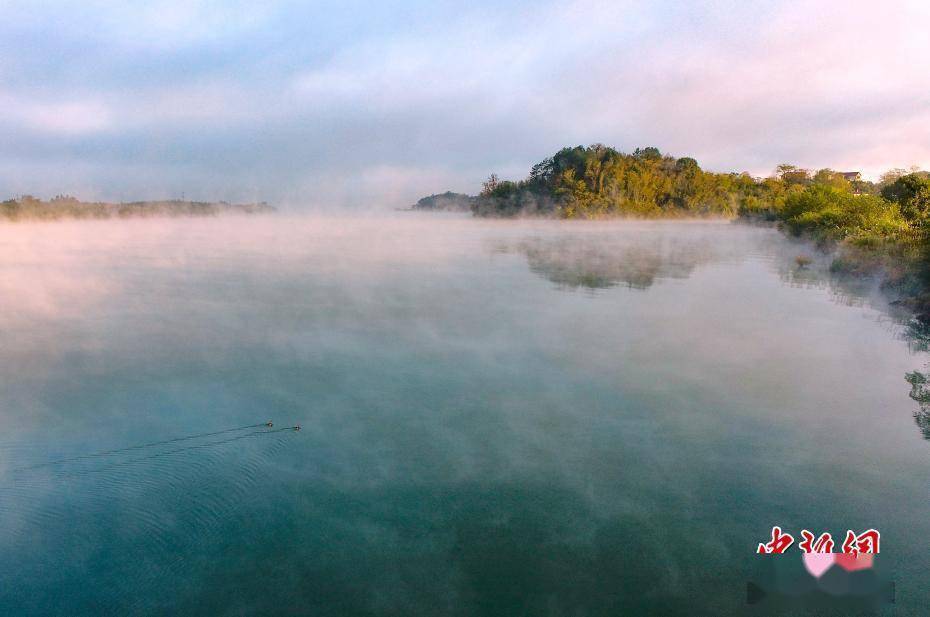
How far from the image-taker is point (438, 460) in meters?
7.39

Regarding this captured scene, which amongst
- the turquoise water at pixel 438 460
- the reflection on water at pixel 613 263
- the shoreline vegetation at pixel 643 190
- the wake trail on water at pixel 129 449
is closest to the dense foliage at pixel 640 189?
the shoreline vegetation at pixel 643 190

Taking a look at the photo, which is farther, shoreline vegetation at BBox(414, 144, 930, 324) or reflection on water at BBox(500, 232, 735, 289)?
shoreline vegetation at BBox(414, 144, 930, 324)

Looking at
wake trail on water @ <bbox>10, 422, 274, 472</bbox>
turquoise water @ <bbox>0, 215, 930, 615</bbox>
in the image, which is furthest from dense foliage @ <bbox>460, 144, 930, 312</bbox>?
wake trail on water @ <bbox>10, 422, 274, 472</bbox>

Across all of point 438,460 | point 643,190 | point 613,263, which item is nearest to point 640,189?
point 643,190

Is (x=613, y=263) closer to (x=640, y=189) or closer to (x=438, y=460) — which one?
(x=438, y=460)

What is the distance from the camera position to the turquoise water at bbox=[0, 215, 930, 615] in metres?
5.15

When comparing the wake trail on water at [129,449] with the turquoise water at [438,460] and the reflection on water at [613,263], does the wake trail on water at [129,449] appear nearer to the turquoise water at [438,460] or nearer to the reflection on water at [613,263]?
the turquoise water at [438,460]

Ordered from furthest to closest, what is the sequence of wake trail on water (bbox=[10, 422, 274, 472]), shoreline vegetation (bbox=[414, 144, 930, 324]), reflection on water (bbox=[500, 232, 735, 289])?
shoreline vegetation (bbox=[414, 144, 930, 324]) → reflection on water (bbox=[500, 232, 735, 289]) → wake trail on water (bbox=[10, 422, 274, 472])

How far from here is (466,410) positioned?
360 inches

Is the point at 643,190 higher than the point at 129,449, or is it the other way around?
the point at 643,190

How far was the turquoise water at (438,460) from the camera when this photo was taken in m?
5.15

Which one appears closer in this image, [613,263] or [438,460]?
[438,460]

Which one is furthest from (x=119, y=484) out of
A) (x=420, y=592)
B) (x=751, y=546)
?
(x=751, y=546)

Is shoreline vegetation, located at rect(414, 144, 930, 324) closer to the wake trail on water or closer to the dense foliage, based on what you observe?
the dense foliage
